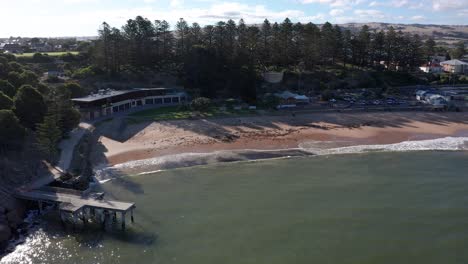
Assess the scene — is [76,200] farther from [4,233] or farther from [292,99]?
[292,99]

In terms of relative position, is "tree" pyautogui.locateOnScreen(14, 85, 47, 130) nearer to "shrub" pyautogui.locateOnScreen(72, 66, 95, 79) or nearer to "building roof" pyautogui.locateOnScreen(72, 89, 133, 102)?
"building roof" pyautogui.locateOnScreen(72, 89, 133, 102)

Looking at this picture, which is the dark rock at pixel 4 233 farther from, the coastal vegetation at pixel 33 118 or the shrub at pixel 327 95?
the shrub at pixel 327 95

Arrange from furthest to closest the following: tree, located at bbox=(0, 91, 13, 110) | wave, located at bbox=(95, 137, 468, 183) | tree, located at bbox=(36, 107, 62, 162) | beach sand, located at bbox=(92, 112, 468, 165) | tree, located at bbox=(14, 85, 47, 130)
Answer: beach sand, located at bbox=(92, 112, 468, 165) → tree, located at bbox=(14, 85, 47, 130) → wave, located at bbox=(95, 137, 468, 183) → tree, located at bbox=(0, 91, 13, 110) → tree, located at bbox=(36, 107, 62, 162)

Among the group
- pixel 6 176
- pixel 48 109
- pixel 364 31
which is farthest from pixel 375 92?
pixel 6 176

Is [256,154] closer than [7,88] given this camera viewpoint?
Yes

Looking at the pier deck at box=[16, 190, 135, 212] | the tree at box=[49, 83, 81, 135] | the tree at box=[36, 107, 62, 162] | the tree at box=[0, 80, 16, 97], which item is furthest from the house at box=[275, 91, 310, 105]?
the pier deck at box=[16, 190, 135, 212]

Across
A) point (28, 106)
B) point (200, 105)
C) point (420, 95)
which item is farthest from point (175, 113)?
point (420, 95)
